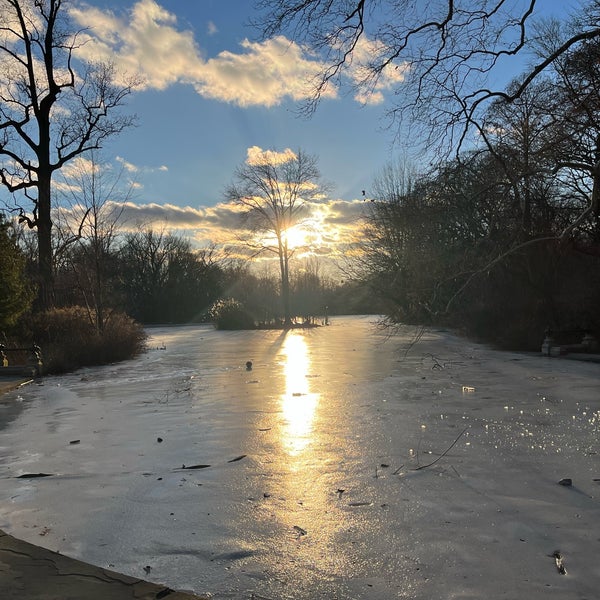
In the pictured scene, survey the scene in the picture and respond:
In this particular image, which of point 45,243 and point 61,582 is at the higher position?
point 45,243

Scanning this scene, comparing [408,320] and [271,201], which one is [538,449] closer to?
[408,320]

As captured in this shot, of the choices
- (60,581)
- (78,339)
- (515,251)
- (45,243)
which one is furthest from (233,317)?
(60,581)

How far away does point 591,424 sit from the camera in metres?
6.87

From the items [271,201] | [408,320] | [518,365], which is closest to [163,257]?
[271,201]

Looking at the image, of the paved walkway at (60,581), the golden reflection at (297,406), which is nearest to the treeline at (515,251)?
the golden reflection at (297,406)

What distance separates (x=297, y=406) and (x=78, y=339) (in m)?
9.86

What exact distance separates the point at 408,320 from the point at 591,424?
72.1ft

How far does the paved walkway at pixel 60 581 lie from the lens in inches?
113

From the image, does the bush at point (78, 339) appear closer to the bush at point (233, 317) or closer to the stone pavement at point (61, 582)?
the stone pavement at point (61, 582)

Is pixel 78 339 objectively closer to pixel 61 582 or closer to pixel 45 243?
pixel 45 243

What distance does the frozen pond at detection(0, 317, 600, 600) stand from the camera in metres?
3.19

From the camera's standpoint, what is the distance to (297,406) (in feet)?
28.1

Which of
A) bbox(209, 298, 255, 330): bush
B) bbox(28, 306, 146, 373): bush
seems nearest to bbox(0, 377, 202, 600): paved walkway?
bbox(28, 306, 146, 373): bush

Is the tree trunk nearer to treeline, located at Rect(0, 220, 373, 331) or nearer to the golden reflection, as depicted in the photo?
the golden reflection
